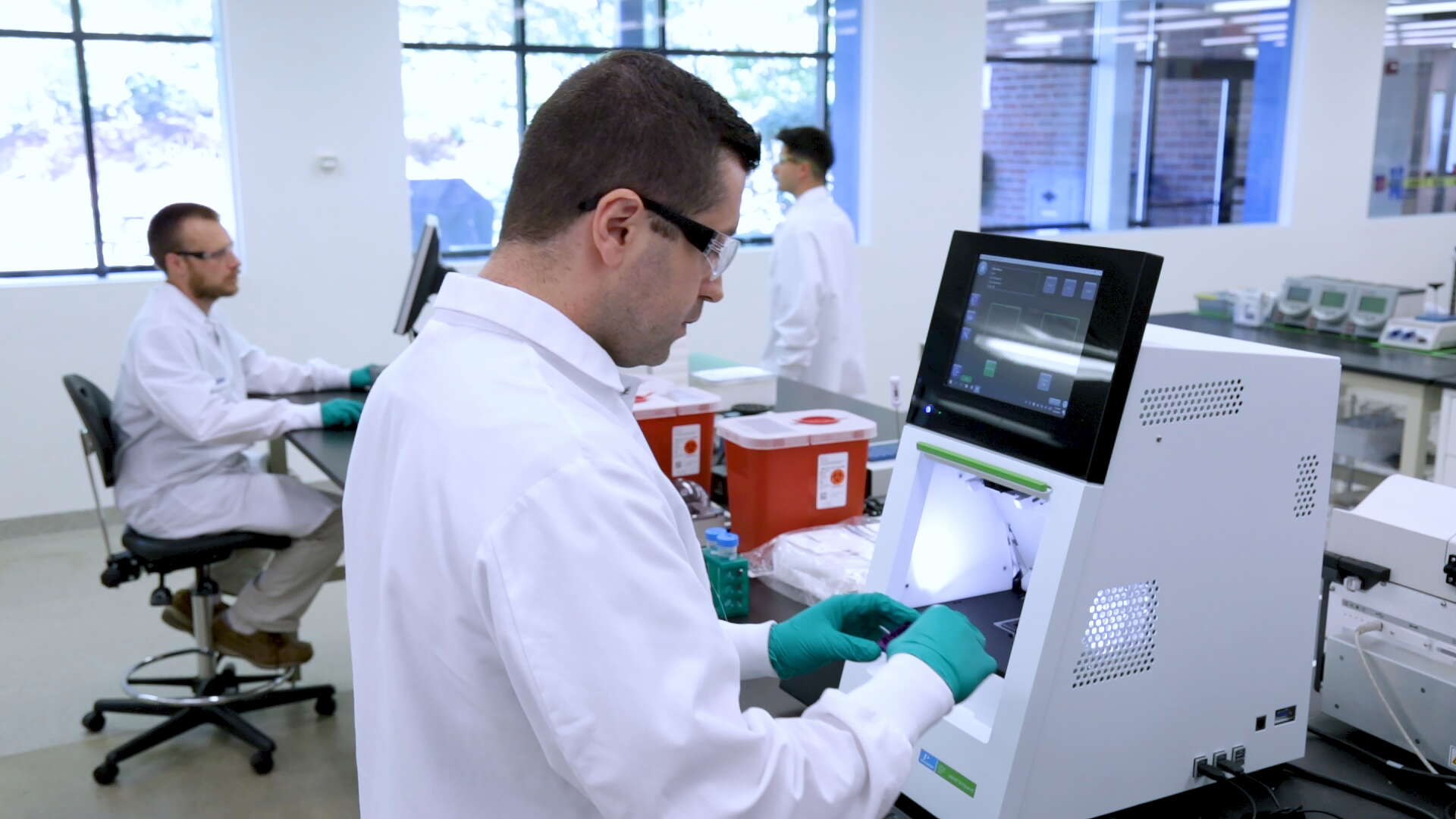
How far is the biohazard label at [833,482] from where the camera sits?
6.61ft

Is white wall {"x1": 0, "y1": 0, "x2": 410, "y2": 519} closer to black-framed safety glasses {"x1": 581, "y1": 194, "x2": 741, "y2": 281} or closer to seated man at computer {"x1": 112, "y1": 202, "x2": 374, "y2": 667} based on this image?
seated man at computer {"x1": 112, "y1": 202, "x2": 374, "y2": 667}

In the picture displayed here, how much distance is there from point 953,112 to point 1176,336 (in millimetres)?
4896

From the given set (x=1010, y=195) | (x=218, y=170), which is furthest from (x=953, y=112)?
(x=218, y=170)

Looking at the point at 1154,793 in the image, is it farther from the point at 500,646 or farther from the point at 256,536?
the point at 256,536

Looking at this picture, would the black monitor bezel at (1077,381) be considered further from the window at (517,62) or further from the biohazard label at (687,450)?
the window at (517,62)

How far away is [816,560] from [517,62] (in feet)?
12.8

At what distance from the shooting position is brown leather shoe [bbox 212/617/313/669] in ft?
9.87

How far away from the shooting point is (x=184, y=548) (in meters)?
2.79

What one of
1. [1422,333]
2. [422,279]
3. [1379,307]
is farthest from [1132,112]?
[422,279]

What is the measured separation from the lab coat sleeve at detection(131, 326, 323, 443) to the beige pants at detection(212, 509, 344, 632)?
297mm

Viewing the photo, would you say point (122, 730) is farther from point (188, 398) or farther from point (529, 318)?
point (529, 318)

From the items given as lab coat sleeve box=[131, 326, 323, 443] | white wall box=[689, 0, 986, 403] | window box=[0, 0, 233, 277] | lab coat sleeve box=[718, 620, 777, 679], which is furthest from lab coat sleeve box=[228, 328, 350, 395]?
lab coat sleeve box=[718, 620, 777, 679]

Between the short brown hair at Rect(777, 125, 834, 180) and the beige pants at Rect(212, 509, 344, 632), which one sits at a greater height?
the short brown hair at Rect(777, 125, 834, 180)

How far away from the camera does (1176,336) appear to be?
46.9 inches
